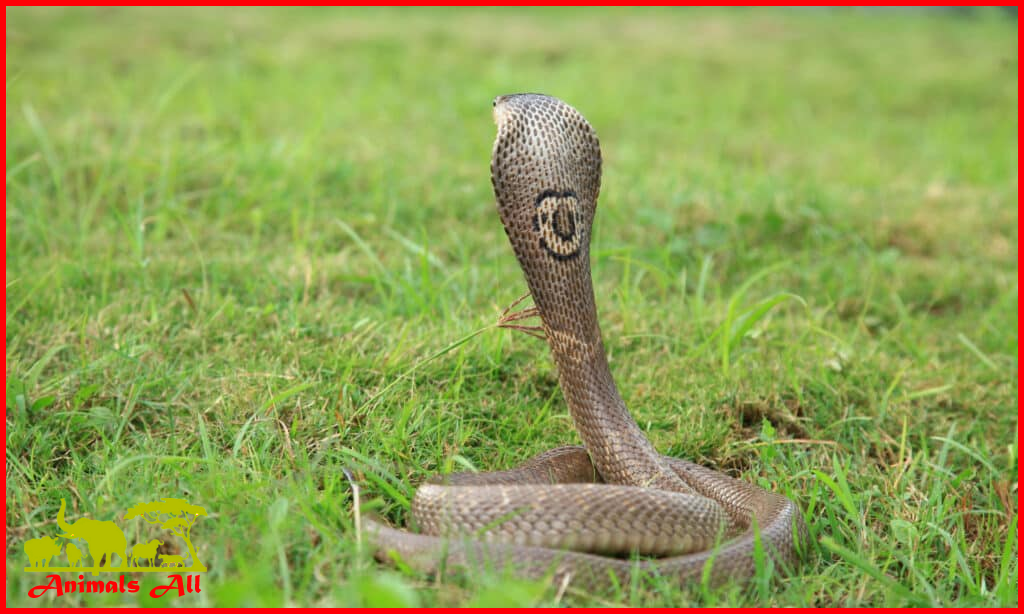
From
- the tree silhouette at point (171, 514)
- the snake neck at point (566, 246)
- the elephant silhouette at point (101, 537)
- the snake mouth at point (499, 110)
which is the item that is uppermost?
the snake mouth at point (499, 110)

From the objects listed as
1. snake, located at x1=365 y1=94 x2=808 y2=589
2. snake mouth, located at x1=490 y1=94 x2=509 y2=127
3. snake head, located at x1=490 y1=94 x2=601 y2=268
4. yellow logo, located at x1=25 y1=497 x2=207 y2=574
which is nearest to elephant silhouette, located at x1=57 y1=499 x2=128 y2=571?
yellow logo, located at x1=25 y1=497 x2=207 y2=574

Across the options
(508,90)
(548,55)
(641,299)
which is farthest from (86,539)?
(548,55)

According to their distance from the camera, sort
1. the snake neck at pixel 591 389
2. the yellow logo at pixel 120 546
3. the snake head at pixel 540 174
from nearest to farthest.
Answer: the yellow logo at pixel 120 546 < the snake head at pixel 540 174 < the snake neck at pixel 591 389

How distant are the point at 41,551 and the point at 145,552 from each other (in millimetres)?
267

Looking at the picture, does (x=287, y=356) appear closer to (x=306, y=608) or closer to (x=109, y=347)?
(x=109, y=347)

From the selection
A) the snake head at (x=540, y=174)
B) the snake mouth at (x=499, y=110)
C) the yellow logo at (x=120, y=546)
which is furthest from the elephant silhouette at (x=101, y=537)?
the snake mouth at (x=499, y=110)

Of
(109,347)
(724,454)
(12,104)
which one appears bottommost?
(724,454)

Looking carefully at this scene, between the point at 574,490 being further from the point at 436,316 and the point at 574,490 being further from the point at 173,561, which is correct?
the point at 436,316

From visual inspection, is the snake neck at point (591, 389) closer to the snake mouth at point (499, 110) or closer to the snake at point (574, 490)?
the snake at point (574, 490)

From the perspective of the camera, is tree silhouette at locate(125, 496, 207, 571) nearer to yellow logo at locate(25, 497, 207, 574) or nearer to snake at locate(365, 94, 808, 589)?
yellow logo at locate(25, 497, 207, 574)

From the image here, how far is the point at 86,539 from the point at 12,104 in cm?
468

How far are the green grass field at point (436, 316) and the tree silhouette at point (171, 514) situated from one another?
0.03 metres

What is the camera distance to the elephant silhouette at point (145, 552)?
265 centimetres

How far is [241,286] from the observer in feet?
14.6
